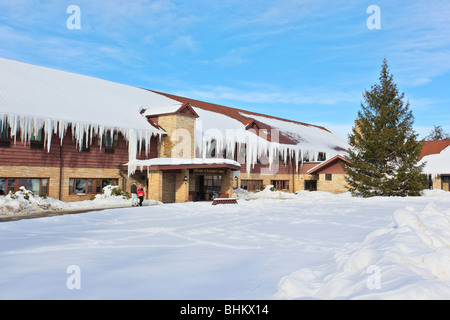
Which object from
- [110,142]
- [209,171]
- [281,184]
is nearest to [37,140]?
[110,142]

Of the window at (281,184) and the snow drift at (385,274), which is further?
the window at (281,184)

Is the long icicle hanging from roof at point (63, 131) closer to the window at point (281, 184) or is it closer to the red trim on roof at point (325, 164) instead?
the window at point (281, 184)

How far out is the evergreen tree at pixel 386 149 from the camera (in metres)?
27.5

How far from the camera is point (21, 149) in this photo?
2189cm

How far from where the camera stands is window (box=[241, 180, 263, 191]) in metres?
35.7

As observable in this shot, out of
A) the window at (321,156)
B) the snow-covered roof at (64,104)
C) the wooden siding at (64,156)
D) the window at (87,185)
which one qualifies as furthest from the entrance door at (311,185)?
the window at (87,185)

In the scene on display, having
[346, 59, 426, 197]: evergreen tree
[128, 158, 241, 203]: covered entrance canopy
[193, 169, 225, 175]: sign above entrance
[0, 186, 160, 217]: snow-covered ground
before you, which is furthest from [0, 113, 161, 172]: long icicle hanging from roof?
[346, 59, 426, 197]: evergreen tree

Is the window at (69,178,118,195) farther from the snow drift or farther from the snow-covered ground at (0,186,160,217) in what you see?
the snow drift

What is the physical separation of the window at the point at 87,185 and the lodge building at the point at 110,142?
0.21ft

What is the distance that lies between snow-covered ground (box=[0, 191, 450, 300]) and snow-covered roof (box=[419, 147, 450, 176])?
1190 inches

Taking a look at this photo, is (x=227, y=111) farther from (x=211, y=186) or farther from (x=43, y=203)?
(x=43, y=203)

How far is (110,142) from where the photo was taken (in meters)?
26.1
